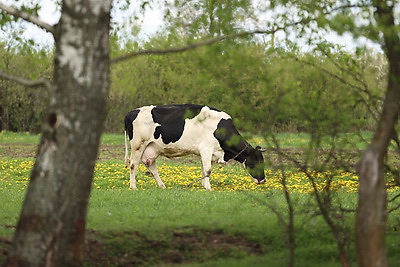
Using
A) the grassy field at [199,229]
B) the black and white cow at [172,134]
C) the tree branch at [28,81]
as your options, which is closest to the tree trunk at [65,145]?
the tree branch at [28,81]

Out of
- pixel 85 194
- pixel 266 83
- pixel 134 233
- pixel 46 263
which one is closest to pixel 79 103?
pixel 85 194

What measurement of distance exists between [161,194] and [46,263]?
30.8ft

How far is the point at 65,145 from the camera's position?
372 inches

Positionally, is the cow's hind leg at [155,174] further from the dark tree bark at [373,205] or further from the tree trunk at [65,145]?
the tree trunk at [65,145]

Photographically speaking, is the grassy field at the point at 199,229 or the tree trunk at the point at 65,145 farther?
the grassy field at the point at 199,229

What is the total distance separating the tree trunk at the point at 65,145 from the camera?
947cm

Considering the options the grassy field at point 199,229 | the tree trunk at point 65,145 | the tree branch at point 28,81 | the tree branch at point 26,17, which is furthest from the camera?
the grassy field at point 199,229

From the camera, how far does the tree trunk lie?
9.47 metres

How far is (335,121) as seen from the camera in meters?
11.2

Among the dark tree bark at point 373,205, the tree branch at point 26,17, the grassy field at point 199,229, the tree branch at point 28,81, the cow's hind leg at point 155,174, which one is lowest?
the grassy field at point 199,229

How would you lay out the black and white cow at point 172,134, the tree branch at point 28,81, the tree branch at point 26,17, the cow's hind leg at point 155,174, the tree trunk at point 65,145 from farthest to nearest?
the black and white cow at point 172,134 → the cow's hind leg at point 155,174 → the tree branch at point 26,17 → the tree branch at point 28,81 → the tree trunk at point 65,145

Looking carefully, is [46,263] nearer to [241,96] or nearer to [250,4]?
[241,96]

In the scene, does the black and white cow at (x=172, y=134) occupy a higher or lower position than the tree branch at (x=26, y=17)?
lower

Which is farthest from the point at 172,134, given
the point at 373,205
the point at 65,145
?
the point at 65,145
